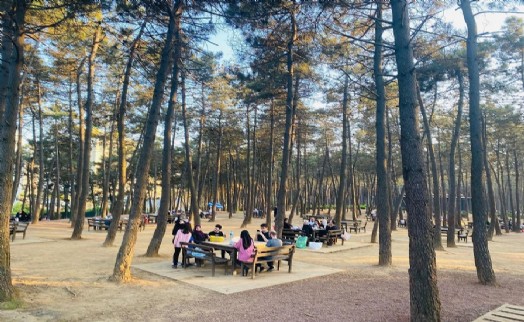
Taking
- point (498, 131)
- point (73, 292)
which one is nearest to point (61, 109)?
point (73, 292)

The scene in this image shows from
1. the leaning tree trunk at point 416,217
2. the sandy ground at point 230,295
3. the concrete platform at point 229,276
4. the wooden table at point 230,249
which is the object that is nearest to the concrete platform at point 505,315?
the sandy ground at point 230,295

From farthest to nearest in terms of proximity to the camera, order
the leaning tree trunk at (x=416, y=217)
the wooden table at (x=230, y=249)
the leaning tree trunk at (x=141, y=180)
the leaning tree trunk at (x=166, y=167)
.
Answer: the leaning tree trunk at (x=166, y=167)
the wooden table at (x=230, y=249)
the leaning tree trunk at (x=141, y=180)
the leaning tree trunk at (x=416, y=217)

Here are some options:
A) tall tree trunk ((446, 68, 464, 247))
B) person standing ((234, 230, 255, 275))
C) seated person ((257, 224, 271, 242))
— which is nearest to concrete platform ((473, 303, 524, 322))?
person standing ((234, 230, 255, 275))

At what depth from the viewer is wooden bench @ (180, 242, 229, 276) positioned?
8.42m

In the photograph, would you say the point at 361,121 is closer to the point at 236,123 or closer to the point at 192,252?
the point at 236,123

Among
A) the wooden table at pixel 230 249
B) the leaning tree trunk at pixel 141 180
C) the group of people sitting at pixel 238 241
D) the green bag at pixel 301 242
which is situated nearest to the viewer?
the leaning tree trunk at pixel 141 180

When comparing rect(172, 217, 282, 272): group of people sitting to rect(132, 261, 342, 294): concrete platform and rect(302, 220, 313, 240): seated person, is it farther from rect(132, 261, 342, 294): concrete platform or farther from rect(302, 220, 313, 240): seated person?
rect(302, 220, 313, 240): seated person

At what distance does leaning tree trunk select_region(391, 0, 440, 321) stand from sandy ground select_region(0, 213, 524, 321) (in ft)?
2.48

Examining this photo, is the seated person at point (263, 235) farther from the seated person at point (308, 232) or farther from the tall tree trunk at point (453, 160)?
the tall tree trunk at point (453, 160)

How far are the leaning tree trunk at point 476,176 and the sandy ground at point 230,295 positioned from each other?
47 cm

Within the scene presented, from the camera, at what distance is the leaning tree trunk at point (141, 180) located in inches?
298

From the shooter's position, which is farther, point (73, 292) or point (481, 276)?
point (481, 276)

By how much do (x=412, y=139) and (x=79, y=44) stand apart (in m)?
15.4

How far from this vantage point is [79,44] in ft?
52.2
